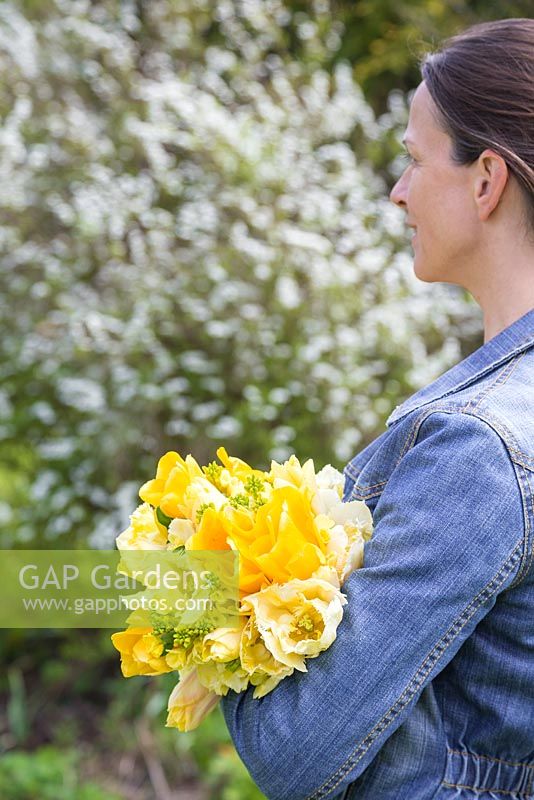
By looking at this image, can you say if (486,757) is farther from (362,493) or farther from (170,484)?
(170,484)

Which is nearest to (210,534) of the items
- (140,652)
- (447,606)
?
(140,652)

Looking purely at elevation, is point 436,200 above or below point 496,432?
above

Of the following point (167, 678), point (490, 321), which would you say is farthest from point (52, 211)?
point (490, 321)

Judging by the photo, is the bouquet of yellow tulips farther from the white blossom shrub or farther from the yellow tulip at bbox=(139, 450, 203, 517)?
the white blossom shrub

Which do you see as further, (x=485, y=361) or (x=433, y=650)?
(x=485, y=361)

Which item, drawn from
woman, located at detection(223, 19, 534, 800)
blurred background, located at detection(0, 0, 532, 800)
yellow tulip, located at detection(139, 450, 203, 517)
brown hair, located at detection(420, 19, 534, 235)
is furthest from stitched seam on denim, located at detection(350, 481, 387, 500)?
blurred background, located at detection(0, 0, 532, 800)

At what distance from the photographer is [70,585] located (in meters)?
3.36

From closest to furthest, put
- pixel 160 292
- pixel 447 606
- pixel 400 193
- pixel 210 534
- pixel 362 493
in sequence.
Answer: pixel 447 606
pixel 210 534
pixel 362 493
pixel 400 193
pixel 160 292

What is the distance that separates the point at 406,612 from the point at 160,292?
2.88 m

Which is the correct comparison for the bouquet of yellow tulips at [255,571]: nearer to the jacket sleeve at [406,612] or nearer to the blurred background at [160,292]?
the jacket sleeve at [406,612]

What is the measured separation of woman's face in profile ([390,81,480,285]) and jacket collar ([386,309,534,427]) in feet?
0.45

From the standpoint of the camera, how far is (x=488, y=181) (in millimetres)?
1297

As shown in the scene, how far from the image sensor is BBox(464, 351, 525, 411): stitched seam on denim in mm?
1126

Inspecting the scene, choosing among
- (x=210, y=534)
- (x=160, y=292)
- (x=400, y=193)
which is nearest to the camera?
(x=210, y=534)
